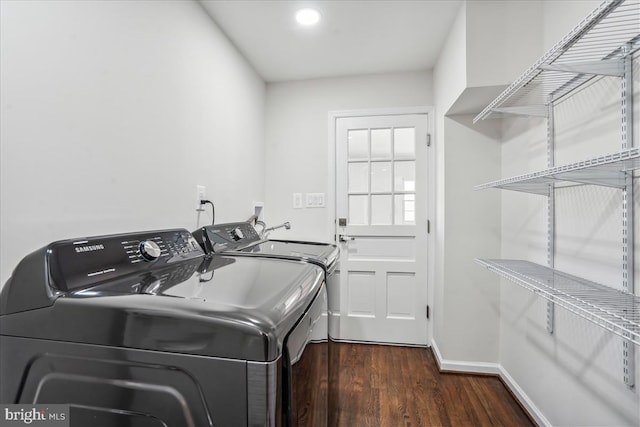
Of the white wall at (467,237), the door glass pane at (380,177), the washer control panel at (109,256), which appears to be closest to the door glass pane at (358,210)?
the door glass pane at (380,177)

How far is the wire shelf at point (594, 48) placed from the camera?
91 centimetres

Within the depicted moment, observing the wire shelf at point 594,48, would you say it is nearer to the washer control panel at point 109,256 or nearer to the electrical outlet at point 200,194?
the washer control panel at point 109,256

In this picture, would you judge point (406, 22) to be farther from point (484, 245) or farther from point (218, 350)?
point (218, 350)

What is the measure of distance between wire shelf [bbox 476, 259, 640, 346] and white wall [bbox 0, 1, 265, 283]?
1.59 metres

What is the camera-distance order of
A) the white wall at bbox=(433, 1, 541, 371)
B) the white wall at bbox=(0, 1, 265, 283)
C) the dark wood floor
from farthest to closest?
1. the white wall at bbox=(433, 1, 541, 371)
2. the dark wood floor
3. the white wall at bbox=(0, 1, 265, 283)

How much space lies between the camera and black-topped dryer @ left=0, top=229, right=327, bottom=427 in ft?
1.94

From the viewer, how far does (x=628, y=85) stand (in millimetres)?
1081

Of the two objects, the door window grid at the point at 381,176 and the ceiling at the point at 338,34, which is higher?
the ceiling at the point at 338,34

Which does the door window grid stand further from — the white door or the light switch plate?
the light switch plate

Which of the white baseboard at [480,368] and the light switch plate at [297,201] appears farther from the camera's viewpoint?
the light switch plate at [297,201]

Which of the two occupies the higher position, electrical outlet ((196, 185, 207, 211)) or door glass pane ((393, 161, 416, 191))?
door glass pane ((393, 161, 416, 191))

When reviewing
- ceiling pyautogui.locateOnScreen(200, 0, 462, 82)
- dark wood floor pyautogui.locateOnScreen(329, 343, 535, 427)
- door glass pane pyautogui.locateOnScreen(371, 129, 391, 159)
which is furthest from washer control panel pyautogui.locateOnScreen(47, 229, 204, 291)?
door glass pane pyautogui.locateOnScreen(371, 129, 391, 159)

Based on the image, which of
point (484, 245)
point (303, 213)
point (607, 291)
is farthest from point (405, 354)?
point (607, 291)

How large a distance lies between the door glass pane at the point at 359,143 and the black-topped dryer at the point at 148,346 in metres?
2.07
